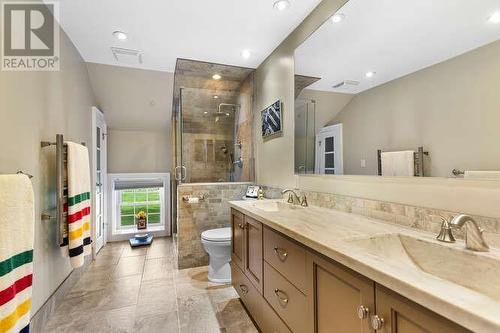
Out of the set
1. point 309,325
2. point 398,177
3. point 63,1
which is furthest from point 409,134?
point 63,1

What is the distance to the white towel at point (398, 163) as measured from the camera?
1.25 meters

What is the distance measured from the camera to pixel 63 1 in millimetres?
1842

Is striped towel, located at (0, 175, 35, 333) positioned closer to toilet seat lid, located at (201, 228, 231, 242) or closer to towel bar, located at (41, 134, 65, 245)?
towel bar, located at (41, 134, 65, 245)

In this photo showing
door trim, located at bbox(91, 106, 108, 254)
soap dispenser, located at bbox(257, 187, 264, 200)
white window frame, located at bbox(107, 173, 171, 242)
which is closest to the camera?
soap dispenser, located at bbox(257, 187, 264, 200)

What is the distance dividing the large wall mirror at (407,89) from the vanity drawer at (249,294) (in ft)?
3.35

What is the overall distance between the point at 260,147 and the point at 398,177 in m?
1.84

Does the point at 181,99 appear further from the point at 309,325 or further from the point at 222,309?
the point at 309,325

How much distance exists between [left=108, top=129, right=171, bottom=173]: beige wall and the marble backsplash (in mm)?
3249

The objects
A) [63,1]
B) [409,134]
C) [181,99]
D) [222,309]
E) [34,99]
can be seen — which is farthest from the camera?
[181,99]

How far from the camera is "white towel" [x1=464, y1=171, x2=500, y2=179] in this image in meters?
0.94

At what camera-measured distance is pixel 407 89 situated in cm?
126

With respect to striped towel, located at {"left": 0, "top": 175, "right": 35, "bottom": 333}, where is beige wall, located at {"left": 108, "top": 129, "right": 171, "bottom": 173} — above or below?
above

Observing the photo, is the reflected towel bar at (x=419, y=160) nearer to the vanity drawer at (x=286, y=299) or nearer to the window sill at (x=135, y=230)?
the vanity drawer at (x=286, y=299)

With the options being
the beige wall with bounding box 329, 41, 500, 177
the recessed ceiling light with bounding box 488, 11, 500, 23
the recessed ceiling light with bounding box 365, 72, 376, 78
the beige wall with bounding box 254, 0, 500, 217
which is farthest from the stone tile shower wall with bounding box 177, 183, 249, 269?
the recessed ceiling light with bounding box 488, 11, 500, 23
